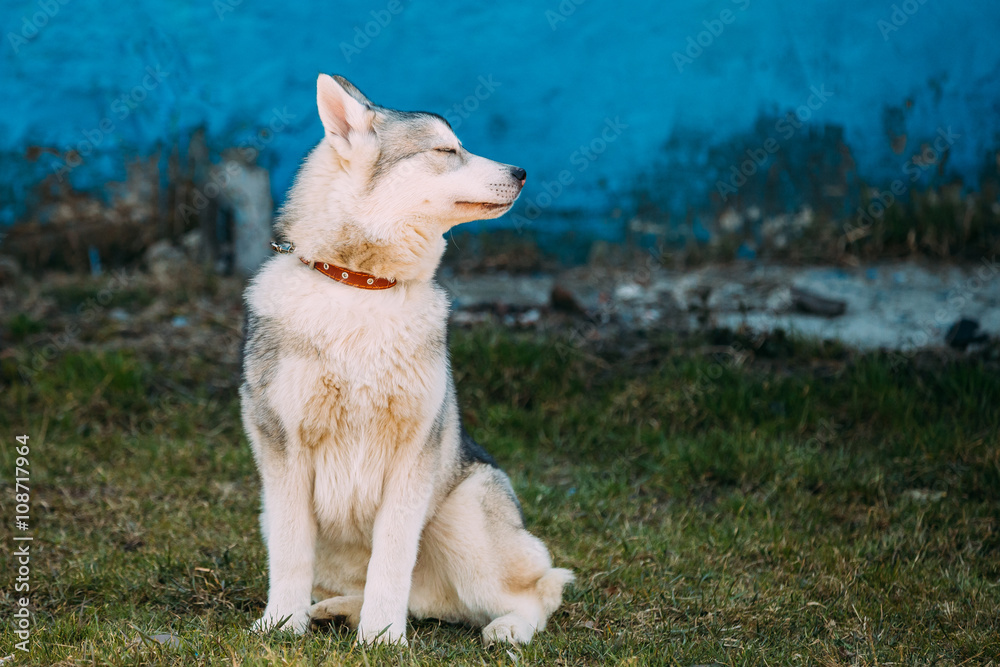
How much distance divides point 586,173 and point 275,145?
2242mm

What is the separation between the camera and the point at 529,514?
14.7 ft

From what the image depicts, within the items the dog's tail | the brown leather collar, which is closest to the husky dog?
the brown leather collar

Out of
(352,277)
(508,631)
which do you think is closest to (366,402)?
(352,277)

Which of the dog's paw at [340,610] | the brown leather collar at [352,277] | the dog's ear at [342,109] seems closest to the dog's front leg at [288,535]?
the dog's paw at [340,610]

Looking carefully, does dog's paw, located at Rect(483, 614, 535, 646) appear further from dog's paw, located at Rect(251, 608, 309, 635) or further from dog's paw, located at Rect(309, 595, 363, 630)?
dog's paw, located at Rect(251, 608, 309, 635)

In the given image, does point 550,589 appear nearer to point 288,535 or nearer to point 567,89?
point 288,535

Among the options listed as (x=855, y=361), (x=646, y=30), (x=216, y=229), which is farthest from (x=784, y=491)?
(x=216, y=229)

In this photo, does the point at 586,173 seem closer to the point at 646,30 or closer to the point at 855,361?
the point at 646,30

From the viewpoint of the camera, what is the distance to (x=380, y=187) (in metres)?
2.96

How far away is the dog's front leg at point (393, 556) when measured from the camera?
2.90 meters

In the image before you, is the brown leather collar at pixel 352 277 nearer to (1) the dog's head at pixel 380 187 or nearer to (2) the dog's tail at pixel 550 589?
(1) the dog's head at pixel 380 187

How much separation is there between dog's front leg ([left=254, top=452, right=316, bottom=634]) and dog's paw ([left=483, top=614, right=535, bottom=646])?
587 mm

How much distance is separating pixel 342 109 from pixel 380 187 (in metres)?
0.30

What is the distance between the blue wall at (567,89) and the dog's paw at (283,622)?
14.1ft
